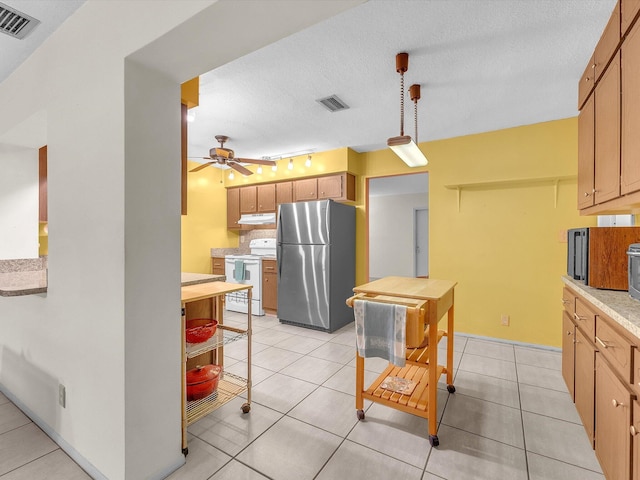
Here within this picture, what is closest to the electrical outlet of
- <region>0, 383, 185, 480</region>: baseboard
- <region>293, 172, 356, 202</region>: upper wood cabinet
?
<region>0, 383, 185, 480</region>: baseboard

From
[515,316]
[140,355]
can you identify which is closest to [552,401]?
[515,316]

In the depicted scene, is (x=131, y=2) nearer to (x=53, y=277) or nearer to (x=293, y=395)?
(x=53, y=277)

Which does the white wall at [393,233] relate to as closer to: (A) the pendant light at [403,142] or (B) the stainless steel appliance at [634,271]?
(A) the pendant light at [403,142]

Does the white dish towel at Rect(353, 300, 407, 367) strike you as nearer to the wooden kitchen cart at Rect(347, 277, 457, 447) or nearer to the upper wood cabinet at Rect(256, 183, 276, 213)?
the wooden kitchen cart at Rect(347, 277, 457, 447)

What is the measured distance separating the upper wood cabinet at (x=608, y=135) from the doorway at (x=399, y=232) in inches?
224

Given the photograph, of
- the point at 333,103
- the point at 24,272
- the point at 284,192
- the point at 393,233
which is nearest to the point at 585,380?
the point at 333,103

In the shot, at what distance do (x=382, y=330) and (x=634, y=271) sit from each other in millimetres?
1284

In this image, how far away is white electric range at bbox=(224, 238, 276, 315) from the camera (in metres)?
4.87

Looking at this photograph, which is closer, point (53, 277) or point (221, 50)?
point (221, 50)

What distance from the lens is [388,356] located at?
1848 mm

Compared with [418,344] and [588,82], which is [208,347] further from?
[588,82]

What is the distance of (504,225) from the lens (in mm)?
3654

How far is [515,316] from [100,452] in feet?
13.1

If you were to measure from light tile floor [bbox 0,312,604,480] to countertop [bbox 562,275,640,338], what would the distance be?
3.04 ft
